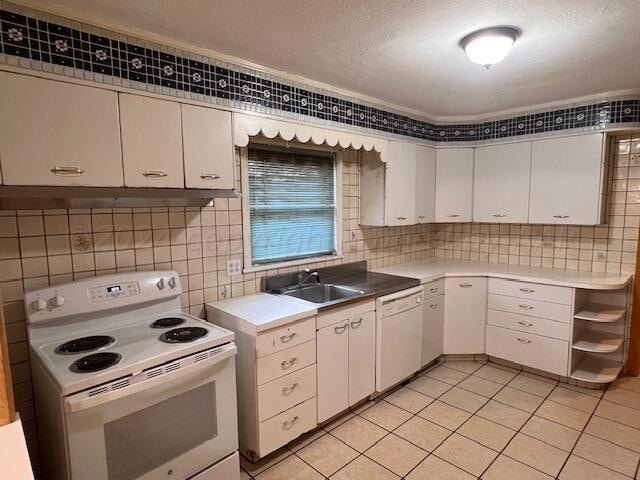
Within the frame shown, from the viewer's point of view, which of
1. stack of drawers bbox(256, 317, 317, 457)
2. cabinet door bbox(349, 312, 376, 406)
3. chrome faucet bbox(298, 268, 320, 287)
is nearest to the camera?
stack of drawers bbox(256, 317, 317, 457)

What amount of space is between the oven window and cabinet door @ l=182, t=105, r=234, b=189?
106 centimetres

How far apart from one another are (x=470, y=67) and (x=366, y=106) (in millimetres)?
881

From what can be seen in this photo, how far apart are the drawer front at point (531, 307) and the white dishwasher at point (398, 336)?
78 centimetres

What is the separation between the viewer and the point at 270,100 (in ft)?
7.73

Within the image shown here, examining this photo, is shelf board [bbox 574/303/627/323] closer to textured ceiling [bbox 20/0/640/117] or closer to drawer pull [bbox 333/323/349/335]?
textured ceiling [bbox 20/0/640/117]

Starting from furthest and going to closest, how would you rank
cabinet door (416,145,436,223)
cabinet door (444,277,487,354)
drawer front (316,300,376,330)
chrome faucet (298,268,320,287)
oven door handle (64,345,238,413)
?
cabinet door (416,145,436,223) → cabinet door (444,277,487,354) → chrome faucet (298,268,320,287) → drawer front (316,300,376,330) → oven door handle (64,345,238,413)

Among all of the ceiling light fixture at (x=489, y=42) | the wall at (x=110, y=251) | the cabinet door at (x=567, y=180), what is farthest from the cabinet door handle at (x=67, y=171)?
the cabinet door at (x=567, y=180)

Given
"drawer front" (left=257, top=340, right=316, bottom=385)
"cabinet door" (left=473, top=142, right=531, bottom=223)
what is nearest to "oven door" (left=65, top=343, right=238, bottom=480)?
"drawer front" (left=257, top=340, right=316, bottom=385)

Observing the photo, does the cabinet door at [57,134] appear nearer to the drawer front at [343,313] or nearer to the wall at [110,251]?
the wall at [110,251]

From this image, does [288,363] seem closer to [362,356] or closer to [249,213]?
[362,356]

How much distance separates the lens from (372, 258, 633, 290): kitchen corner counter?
2.89 metres

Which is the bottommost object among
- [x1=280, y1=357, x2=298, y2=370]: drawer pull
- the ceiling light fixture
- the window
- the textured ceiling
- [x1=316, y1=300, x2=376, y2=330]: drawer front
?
[x1=280, y1=357, x2=298, y2=370]: drawer pull

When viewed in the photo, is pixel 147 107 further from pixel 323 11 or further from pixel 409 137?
pixel 409 137

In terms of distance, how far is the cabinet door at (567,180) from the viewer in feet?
9.90
